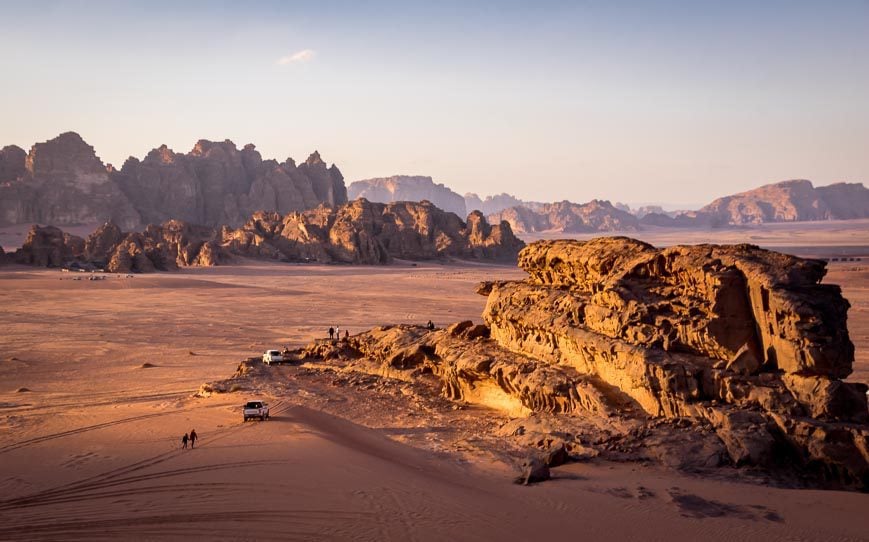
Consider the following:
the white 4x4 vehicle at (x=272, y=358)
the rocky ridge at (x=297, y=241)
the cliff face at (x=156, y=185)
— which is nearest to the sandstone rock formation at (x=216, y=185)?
the cliff face at (x=156, y=185)

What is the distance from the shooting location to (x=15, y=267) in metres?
70.9

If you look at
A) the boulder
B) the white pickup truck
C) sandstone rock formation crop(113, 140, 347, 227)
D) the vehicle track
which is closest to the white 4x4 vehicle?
the white pickup truck

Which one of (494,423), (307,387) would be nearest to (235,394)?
(307,387)

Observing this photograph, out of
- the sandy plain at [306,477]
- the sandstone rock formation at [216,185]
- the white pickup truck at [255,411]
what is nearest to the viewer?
the sandy plain at [306,477]

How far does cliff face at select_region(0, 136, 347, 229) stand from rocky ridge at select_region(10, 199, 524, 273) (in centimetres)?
2960

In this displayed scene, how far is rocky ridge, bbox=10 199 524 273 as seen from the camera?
7531 cm

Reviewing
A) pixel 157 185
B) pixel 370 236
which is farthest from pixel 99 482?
pixel 157 185

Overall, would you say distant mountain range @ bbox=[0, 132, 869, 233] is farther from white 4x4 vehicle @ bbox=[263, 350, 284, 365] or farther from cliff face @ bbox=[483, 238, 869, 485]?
cliff face @ bbox=[483, 238, 869, 485]

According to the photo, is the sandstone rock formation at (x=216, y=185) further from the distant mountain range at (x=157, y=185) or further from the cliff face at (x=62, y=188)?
the cliff face at (x=62, y=188)

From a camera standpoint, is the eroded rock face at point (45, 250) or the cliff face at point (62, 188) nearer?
the eroded rock face at point (45, 250)

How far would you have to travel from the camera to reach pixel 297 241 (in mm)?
93812

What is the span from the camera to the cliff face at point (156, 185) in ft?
388

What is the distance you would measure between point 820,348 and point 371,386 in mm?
12813

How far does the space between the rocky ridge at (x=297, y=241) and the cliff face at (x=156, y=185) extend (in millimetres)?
29599
